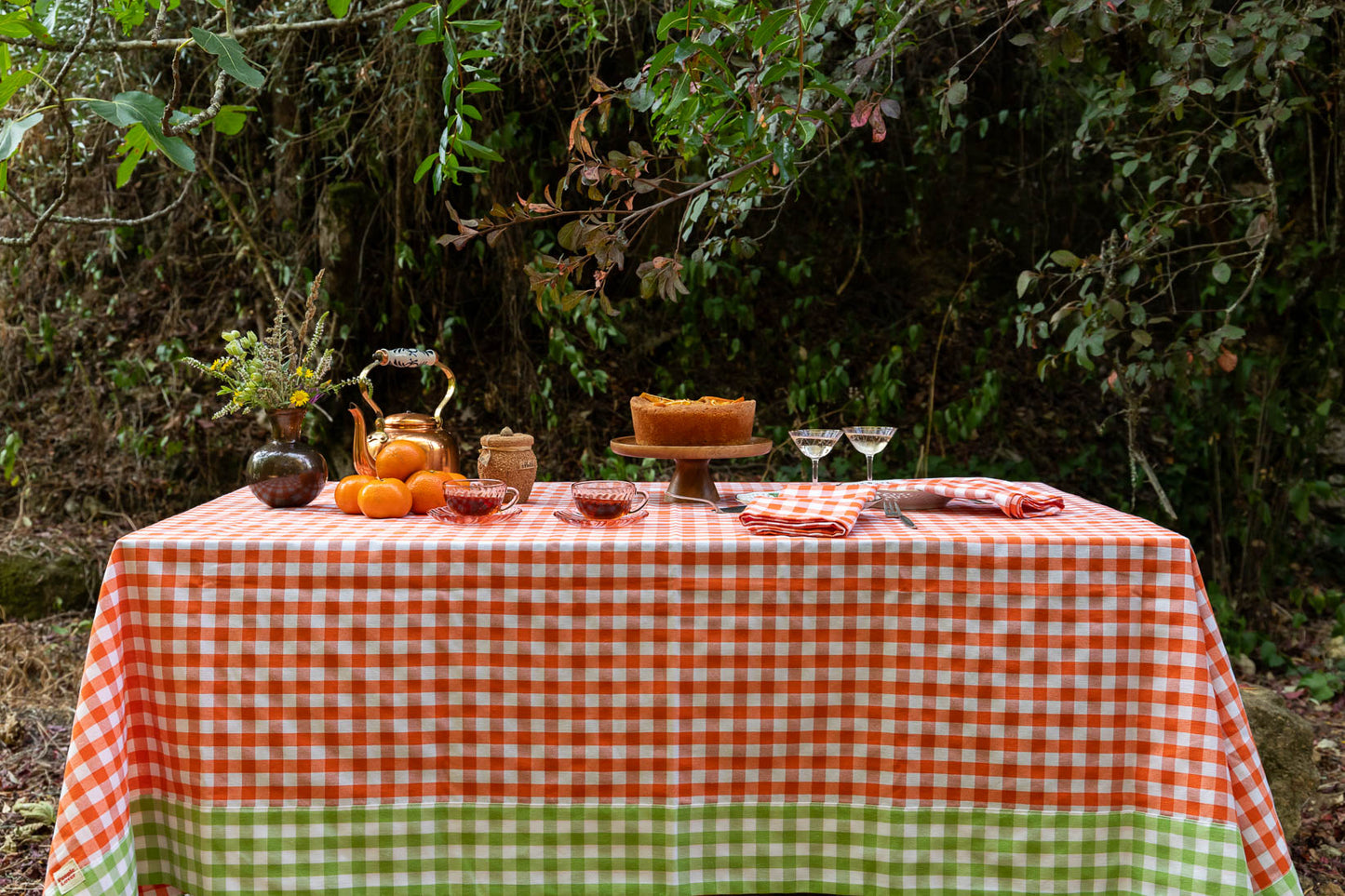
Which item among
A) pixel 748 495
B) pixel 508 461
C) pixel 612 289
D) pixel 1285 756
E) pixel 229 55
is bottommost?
pixel 1285 756

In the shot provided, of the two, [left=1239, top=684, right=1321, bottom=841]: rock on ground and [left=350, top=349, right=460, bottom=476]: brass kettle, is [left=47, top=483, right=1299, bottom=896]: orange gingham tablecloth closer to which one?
[left=350, top=349, right=460, bottom=476]: brass kettle

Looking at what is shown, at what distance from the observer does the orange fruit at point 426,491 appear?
74.7 inches

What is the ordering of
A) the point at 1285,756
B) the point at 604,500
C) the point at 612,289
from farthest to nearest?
the point at 612,289
the point at 1285,756
the point at 604,500

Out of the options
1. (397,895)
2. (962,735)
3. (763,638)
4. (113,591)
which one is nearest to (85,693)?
(113,591)

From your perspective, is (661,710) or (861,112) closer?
(661,710)

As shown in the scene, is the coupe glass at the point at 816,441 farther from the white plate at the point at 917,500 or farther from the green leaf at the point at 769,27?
the green leaf at the point at 769,27

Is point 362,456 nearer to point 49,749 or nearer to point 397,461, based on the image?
point 397,461

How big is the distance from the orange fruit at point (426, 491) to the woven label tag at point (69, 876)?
0.77 m

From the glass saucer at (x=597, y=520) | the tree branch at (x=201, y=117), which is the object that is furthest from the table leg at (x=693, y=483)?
the tree branch at (x=201, y=117)

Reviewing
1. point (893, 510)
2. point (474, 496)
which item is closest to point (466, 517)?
point (474, 496)

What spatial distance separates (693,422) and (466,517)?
469 mm

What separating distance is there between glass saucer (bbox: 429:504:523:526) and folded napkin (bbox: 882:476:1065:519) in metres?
0.74

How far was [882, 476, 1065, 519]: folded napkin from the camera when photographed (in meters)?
1.83

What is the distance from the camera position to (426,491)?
74.7 inches
